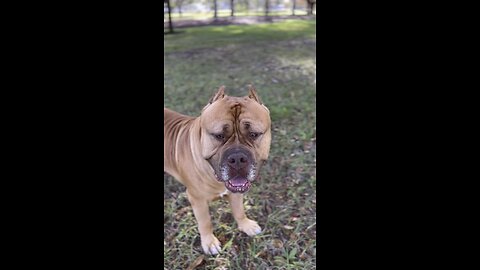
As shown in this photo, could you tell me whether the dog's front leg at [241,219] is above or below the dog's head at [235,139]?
below

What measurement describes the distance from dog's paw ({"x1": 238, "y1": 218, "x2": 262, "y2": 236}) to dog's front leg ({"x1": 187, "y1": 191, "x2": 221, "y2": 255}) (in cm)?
19

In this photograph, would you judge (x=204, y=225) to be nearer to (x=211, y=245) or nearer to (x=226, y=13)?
(x=211, y=245)

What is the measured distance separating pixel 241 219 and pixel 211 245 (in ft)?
0.84

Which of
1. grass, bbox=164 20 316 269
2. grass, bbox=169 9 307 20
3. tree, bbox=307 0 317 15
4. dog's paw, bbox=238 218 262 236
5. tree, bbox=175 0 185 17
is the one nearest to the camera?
tree, bbox=307 0 317 15

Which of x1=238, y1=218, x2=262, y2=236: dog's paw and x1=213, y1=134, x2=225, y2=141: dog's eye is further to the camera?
x1=238, y1=218, x2=262, y2=236: dog's paw

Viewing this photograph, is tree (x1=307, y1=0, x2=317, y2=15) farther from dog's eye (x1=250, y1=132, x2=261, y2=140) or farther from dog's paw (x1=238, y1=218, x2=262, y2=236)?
dog's paw (x1=238, y1=218, x2=262, y2=236)

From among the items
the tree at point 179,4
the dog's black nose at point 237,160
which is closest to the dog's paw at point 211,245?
the dog's black nose at point 237,160

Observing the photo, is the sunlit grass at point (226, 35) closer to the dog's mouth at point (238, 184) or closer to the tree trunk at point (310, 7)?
the tree trunk at point (310, 7)

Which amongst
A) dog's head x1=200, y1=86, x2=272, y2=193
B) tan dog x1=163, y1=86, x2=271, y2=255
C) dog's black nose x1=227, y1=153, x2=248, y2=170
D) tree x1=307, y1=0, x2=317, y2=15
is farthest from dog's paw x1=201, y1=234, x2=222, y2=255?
tree x1=307, y1=0, x2=317, y2=15

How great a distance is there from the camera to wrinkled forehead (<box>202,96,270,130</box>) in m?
1.39

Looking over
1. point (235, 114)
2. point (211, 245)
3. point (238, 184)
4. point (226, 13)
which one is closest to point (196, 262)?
point (211, 245)

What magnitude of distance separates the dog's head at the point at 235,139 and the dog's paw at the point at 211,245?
0.57 m

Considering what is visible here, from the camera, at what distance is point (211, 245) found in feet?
5.97

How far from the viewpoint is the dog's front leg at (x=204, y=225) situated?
182cm
